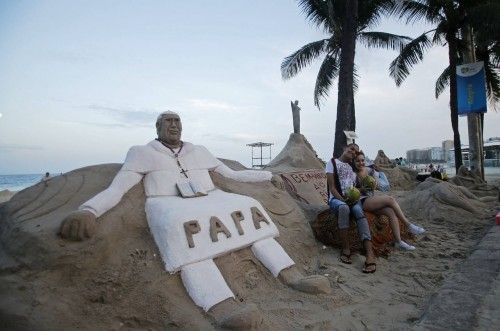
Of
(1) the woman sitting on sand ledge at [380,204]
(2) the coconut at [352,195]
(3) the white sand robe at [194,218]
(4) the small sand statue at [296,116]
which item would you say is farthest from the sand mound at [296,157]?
(3) the white sand robe at [194,218]

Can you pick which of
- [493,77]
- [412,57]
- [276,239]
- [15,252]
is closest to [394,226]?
[276,239]

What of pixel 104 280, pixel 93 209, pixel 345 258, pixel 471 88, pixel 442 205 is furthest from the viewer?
pixel 471 88

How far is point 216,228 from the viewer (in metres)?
3.23

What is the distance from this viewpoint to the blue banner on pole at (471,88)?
1191 cm

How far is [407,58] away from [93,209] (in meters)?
13.9

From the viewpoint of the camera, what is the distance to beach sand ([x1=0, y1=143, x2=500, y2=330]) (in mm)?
2555

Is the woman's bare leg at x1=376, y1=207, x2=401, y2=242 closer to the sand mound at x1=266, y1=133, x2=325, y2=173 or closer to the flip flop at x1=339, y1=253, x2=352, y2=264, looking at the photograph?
the flip flop at x1=339, y1=253, x2=352, y2=264

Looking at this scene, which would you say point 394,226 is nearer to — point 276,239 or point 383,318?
point 276,239

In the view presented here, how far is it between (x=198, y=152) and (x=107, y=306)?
2007 millimetres

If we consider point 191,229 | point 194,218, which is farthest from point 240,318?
point 194,218

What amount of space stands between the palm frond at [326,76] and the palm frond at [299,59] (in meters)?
0.50

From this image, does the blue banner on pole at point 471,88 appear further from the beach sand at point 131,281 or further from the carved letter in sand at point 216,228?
the carved letter in sand at point 216,228

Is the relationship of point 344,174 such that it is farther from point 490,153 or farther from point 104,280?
point 490,153

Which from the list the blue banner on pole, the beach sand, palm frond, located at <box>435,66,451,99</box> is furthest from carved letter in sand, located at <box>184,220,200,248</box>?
palm frond, located at <box>435,66,451,99</box>
